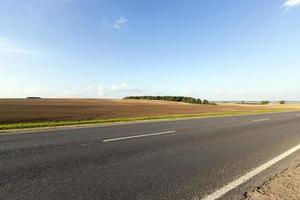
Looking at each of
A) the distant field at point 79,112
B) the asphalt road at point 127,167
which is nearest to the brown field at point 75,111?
the distant field at point 79,112

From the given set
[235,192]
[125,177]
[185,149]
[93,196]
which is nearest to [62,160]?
[125,177]

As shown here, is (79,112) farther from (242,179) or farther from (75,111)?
(242,179)

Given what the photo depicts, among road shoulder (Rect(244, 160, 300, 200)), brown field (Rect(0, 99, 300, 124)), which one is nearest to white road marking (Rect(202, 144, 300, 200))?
road shoulder (Rect(244, 160, 300, 200))

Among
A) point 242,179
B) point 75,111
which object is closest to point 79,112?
point 75,111

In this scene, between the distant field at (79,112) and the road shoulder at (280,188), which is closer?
the road shoulder at (280,188)

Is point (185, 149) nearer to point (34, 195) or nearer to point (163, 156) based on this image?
point (163, 156)

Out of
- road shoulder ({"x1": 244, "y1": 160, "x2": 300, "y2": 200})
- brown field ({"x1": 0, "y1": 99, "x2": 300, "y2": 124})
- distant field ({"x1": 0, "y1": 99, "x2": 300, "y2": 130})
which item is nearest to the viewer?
road shoulder ({"x1": 244, "y1": 160, "x2": 300, "y2": 200})

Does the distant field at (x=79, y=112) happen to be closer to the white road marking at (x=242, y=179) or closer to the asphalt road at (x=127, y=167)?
the asphalt road at (x=127, y=167)

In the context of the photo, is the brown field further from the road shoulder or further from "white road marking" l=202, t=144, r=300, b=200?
the road shoulder

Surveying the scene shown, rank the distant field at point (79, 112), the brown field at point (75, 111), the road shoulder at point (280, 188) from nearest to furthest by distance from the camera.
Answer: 1. the road shoulder at point (280, 188)
2. the distant field at point (79, 112)
3. the brown field at point (75, 111)

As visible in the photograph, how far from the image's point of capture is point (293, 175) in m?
5.24

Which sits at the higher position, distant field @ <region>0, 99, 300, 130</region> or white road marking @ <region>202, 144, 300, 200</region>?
distant field @ <region>0, 99, 300, 130</region>

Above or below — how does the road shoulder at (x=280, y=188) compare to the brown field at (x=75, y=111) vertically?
below

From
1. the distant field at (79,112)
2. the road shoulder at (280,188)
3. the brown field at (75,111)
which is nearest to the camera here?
the road shoulder at (280,188)
